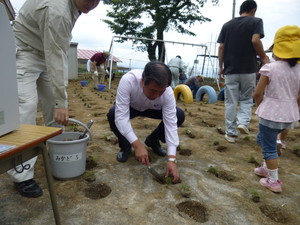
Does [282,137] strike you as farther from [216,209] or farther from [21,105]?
[21,105]

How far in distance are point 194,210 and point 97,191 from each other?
834 millimetres

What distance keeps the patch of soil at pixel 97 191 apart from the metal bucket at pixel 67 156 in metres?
0.22

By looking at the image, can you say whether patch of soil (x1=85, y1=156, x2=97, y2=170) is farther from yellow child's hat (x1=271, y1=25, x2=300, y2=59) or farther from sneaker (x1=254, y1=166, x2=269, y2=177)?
yellow child's hat (x1=271, y1=25, x2=300, y2=59)

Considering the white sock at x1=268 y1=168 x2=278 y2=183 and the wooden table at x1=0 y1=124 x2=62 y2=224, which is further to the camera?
the white sock at x1=268 y1=168 x2=278 y2=183

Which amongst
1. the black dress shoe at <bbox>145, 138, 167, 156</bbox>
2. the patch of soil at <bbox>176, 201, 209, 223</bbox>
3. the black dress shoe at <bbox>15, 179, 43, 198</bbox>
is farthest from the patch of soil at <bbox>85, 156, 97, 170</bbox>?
the patch of soil at <bbox>176, 201, 209, 223</bbox>

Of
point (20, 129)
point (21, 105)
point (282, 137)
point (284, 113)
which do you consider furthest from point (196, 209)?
point (282, 137)

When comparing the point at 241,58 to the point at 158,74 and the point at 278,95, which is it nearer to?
the point at 278,95

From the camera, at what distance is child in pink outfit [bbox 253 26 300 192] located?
6.59 feet

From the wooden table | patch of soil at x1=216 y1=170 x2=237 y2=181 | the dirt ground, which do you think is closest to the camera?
the wooden table

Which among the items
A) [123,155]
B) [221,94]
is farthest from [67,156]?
[221,94]

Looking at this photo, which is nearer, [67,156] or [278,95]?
[67,156]

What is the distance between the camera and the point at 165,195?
192 centimetres

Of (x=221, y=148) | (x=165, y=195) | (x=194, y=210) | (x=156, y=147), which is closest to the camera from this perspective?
(x=194, y=210)

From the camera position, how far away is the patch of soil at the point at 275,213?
1714 mm
